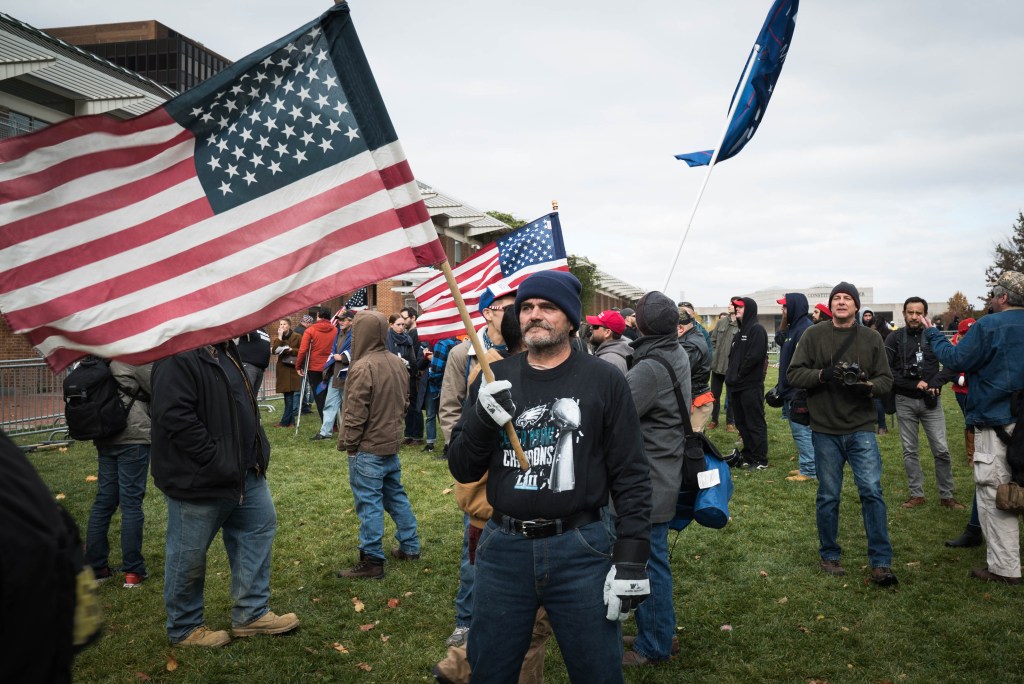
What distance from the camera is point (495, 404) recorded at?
283 centimetres

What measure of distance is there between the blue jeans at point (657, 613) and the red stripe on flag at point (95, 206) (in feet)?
11.1

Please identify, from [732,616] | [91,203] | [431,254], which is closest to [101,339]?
[91,203]

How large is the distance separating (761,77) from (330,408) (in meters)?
8.67

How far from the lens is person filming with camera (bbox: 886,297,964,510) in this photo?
777 centimetres

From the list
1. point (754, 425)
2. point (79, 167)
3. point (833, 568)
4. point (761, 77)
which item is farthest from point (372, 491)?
point (754, 425)

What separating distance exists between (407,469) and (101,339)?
24.0 ft

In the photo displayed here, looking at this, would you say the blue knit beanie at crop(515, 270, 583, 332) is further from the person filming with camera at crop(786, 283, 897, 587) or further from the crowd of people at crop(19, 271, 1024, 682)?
the person filming with camera at crop(786, 283, 897, 587)

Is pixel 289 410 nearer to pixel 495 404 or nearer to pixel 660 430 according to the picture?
pixel 660 430

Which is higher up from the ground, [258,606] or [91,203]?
[91,203]

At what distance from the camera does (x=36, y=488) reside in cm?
159

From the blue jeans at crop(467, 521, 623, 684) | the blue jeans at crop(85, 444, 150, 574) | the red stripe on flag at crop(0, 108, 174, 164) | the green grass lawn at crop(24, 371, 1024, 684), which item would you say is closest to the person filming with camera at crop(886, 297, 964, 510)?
the green grass lawn at crop(24, 371, 1024, 684)

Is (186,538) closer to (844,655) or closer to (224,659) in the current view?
(224,659)

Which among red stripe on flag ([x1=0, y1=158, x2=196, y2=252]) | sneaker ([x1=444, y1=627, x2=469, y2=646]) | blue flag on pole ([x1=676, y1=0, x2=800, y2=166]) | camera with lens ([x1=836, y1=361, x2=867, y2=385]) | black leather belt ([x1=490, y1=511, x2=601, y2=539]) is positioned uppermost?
blue flag on pole ([x1=676, y1=0, x2=800, y2=166])

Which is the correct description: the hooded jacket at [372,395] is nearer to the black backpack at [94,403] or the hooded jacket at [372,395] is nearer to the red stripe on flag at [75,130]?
the black backpack at [94,403]
